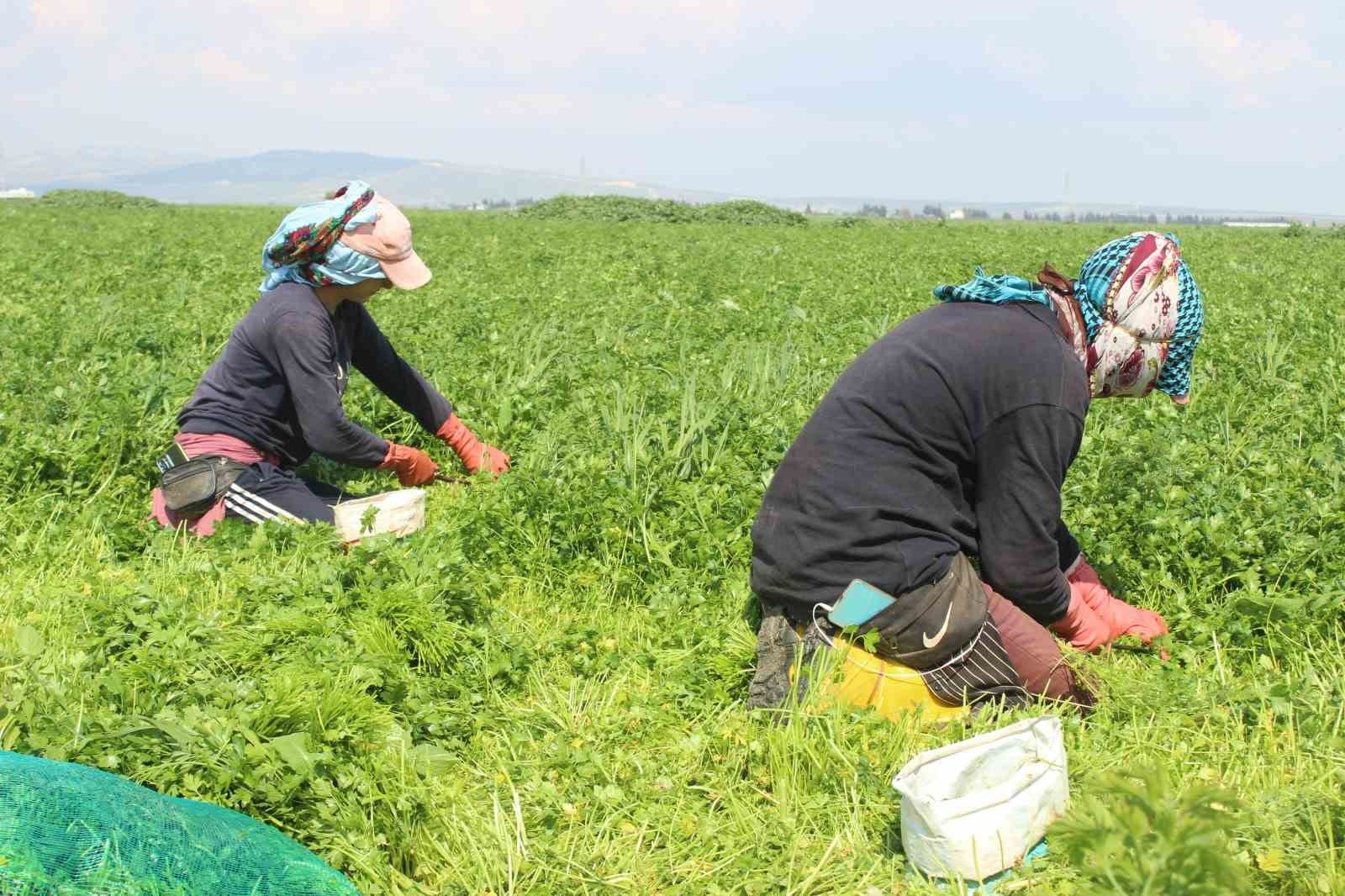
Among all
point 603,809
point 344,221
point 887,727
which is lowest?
point 603,809

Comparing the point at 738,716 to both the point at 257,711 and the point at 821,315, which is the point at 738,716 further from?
the point at 821,315

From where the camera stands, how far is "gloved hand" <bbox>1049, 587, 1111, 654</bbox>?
3336 millimetres

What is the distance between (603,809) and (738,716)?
542 millimetres

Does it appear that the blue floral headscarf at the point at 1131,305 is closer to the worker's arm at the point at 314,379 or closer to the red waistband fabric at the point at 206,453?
the worker's arm at the point at 314,379

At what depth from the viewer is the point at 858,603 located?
9.79 feet

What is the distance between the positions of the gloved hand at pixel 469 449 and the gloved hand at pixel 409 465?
0.15 metres

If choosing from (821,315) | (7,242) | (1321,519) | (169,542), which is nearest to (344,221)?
(169,542)

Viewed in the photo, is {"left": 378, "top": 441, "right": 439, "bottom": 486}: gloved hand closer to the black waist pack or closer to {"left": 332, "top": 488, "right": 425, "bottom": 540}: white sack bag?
{"left": 332, "top": 488, "right": 425, "bottom": 540}: white sack bag

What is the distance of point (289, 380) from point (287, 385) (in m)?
0.16

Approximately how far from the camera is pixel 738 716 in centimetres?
317

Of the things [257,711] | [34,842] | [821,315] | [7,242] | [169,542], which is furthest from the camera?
[7,242]

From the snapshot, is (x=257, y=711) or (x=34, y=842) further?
(x=257, y=711)

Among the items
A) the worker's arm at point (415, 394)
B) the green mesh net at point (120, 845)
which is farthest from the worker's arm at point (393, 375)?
the green mesh net at point (120, 845)

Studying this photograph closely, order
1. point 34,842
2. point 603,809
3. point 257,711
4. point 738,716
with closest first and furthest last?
point 34,842, point 257,711, point 603,809, point 738,716
